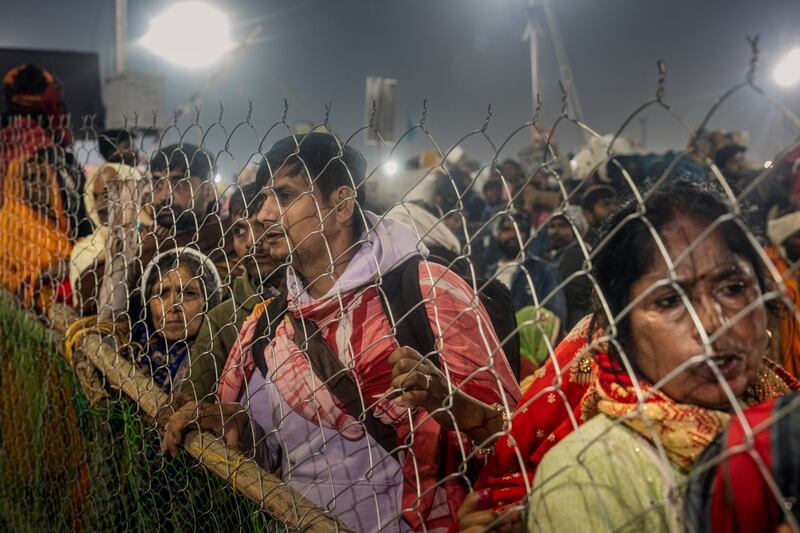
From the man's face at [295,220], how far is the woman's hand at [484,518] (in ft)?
3.05

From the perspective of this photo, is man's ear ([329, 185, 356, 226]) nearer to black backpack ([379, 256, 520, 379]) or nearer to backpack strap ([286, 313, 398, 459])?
black backpack ([379, 256, 520, 379])

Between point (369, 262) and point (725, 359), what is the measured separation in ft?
3.49

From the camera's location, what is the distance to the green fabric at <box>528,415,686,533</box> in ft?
3.81

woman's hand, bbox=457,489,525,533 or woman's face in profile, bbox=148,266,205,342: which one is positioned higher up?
woman's face in profile, bbox=148,266,205,342

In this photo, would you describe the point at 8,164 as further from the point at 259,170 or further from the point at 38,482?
the point at 259,170

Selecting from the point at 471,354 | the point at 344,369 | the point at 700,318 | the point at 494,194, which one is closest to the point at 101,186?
the point at 344,369

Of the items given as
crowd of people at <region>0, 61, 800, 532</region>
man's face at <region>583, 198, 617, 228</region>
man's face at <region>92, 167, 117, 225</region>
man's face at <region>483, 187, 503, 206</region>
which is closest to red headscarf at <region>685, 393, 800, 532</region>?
crowd of people at <region>0, 61, 800, 532</region>

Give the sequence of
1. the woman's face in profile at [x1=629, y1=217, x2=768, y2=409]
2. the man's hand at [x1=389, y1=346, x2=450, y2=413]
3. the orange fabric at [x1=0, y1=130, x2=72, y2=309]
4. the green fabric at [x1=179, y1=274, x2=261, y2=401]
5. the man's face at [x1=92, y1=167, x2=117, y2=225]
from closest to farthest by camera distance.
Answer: the woman's face in profile at [x1=629, y1=217, x2=768, y2=409], the man's hand at [x1=389, y1=346, x2=450, y2=413], the green fabric at [x1=179, y1=274, x2=261, y2=401], the man's face at [x1=92, y1=167, x2=117, y2=225], the orange fabric at [x1=0, y1=130, x2=72, y2=309]

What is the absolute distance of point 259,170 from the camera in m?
2.26

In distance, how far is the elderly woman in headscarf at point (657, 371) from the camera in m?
1.17

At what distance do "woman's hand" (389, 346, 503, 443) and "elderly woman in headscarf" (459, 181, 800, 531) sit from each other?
0.29 m

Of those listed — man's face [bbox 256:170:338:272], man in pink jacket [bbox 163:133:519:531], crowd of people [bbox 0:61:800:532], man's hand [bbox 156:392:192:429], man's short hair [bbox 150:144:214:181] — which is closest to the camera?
crowd of people [bbox 0:61:800:532]

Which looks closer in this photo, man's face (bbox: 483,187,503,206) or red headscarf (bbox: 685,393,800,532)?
red headscarf (bbox: 685,393,800,532)

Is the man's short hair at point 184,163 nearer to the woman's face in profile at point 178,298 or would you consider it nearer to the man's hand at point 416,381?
the woman's face in profile at point 178,298
